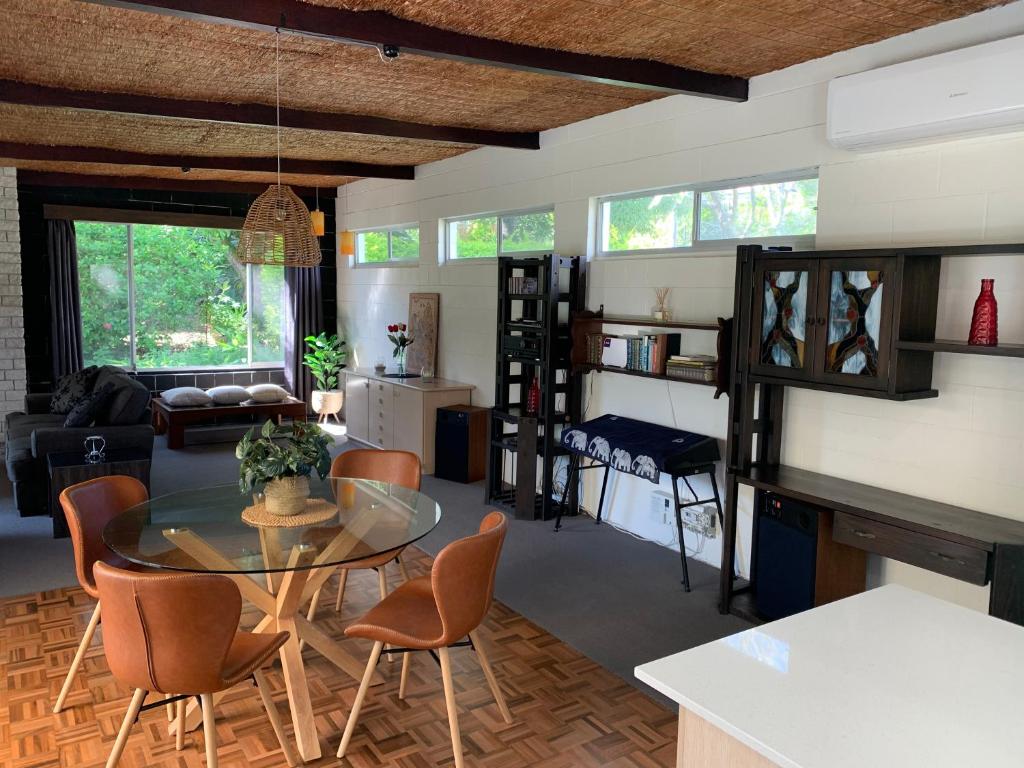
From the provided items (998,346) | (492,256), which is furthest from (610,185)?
(998,346)

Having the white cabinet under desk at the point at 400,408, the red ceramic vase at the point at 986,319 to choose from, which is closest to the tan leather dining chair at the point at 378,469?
the white cabinet under desk at the point at 400,408

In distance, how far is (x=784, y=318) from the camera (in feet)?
12.3

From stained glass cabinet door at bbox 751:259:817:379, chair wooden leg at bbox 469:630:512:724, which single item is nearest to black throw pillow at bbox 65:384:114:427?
chair wooden leg at bbox 469:630:512:724

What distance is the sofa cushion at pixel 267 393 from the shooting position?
8.36m

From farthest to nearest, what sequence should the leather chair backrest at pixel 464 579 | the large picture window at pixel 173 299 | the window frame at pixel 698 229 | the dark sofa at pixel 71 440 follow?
the large picture window at pixel 173 299
the dark sofa at pixel 71 440
the window frame at pixel 698 229
the leather chair backrest at pixel 464 579

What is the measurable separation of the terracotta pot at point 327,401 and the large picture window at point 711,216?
176 inches

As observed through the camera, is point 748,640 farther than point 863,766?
Yes

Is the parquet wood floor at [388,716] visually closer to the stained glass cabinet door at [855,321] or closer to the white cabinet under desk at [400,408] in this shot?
the stained glass cabinet door at [855,321]

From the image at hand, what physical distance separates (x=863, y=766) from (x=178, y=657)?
6.07 feet

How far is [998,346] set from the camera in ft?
9.69

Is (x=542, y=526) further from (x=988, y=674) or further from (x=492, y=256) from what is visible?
(x=988, y=674)

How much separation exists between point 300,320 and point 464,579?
7174 millimetres

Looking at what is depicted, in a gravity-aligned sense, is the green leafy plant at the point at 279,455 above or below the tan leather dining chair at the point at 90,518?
above

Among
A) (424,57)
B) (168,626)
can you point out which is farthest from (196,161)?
(168,626)
